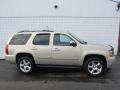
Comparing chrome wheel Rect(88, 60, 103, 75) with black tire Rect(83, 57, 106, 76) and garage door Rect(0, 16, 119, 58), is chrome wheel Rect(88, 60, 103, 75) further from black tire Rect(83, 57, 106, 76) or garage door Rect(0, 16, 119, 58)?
garage door Rect(0, 16, 119, 58)

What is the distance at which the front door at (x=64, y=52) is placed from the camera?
1094 cm

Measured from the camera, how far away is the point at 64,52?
11.0 m

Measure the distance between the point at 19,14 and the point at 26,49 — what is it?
5.46 meters

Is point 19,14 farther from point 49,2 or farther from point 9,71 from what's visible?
point 9,71

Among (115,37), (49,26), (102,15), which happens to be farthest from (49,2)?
(115,37)

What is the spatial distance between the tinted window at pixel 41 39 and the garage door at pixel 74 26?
478cm

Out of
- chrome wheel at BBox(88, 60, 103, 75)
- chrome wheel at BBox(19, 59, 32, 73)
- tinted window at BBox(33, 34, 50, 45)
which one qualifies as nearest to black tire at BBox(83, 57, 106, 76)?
chrome wheel at BBox(88, 60, 103, 75)

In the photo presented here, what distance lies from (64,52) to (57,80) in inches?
48.0

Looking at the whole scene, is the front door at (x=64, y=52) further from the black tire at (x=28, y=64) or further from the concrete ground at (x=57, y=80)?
the black tire at (x=28, y=64)

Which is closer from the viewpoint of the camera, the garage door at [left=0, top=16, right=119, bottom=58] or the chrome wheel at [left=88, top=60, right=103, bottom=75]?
the chrome wheel at [left=88, top=60, right=103, bottom=75]

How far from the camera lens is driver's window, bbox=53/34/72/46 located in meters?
11.1

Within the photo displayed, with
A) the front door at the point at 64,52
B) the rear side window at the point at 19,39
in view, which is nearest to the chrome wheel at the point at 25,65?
the rear side window at the point at 19,39

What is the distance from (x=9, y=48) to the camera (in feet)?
37.6

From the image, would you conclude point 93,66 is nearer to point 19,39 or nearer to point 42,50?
point 42,50
